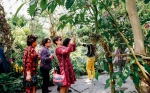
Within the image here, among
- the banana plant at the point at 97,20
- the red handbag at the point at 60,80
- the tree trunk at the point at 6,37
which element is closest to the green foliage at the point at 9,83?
the tree trunk at the point at 6,37

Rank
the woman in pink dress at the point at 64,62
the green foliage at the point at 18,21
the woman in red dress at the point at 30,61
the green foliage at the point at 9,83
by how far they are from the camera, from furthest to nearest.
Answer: the green foliage at the point at 9,83, the woman in pink dress at the point at 64,62, the woman in red dress at the point at 30,61, the green foliage at the point at 18,21

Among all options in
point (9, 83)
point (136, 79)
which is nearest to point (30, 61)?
point (9, 83)

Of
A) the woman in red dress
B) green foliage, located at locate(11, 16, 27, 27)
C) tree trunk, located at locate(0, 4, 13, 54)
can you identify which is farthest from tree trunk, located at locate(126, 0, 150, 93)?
tree trunk, located at locate(0, 4, 13, 54)

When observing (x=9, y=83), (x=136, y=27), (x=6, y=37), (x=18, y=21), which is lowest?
(x=9, y=83)

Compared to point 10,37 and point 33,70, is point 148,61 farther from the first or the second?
point 10,37

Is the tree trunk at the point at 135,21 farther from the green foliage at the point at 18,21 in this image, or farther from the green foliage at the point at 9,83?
the green foliage at the point at 9,83

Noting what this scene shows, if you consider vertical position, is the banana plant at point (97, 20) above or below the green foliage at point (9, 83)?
above

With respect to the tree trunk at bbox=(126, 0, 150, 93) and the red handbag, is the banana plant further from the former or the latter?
the red handbag

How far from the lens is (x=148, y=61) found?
41.3 inches

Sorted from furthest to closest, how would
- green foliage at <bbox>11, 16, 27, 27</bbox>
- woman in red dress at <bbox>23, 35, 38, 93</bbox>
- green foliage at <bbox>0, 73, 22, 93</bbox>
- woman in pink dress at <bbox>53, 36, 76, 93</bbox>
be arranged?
green foliage at <bbox>0, 73, 22, 93</bbox>, woman in pink dress at <bbox>53, 36, 76, 93</bbox>, woman in red dress at <bbox>23, 35, 38, 93</bbox>, green foliage at <bbox>11, 16, 27, 27</bbox>

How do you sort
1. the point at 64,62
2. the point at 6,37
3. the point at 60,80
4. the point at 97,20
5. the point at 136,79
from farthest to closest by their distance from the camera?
the point at 6,37, the point at 64,62, the point at 60,80, the point at 97,20, the point at 136,79

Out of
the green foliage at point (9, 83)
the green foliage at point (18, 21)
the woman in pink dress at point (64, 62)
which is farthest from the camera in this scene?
the green foliage at point (9, 83)

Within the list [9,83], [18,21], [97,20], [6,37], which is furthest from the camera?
[6,37]

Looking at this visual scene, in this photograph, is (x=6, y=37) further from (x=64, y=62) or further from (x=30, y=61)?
(x=64, y=62)
